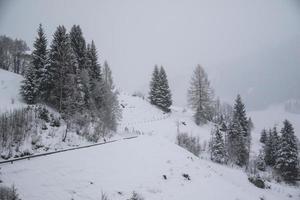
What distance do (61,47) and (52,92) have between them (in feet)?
19.6

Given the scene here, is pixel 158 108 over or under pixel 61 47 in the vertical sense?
under

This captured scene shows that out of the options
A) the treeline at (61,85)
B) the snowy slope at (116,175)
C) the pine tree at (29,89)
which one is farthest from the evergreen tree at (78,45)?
the snowy slope at (116,175)

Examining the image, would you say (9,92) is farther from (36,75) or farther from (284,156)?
(284,156)

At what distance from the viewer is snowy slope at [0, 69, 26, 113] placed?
22036mm

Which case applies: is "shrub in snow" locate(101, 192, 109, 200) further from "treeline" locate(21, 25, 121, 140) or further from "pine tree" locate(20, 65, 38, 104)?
"pine tree" locate(20, 65, 38, 104)

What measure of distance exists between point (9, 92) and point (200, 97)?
40.4m

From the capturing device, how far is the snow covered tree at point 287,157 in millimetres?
36978

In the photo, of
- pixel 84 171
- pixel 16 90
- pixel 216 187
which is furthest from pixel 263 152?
pixel 16 90

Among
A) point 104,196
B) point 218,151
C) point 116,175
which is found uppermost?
point 116,175

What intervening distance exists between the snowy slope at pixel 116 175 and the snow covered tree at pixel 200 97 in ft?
107

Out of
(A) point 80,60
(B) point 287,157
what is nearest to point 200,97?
(B) point 287,157

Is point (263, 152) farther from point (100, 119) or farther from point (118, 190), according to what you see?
point (118, 190)

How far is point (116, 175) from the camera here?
13062 mm

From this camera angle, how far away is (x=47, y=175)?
10.8 metres
